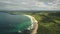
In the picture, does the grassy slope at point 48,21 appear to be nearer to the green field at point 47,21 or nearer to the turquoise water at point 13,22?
the green field at point 47,21

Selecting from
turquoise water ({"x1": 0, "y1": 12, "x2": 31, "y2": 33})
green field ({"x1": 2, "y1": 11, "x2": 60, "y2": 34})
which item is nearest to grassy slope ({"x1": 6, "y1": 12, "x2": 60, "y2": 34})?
green field ({"x1": 2, "y1": 11, "x2": 60, "y2": 34})

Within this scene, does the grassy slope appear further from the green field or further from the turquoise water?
the turquoise water

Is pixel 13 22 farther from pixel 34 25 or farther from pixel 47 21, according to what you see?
pixel 47 21

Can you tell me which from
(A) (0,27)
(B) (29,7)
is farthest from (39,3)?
(A) (0,27)

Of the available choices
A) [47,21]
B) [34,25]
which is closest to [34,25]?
[34,25]

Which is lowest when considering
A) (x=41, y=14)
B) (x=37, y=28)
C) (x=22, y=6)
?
(x=37, y=28)

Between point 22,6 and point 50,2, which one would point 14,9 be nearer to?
point 22,6
